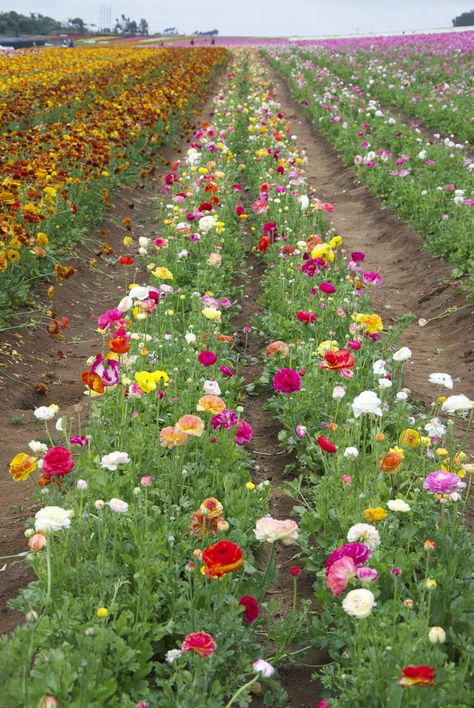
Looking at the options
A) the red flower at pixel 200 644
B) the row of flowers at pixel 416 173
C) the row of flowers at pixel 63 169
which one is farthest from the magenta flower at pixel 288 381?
the row of flowers at pixel 416 173

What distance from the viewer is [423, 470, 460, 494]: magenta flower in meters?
2.86

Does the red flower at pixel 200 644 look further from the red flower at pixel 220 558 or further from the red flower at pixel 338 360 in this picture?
the red flower at pixel 338 360

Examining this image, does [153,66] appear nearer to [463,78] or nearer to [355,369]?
[463,78]

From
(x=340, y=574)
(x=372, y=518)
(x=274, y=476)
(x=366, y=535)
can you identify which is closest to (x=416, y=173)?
(x=274, y=476)

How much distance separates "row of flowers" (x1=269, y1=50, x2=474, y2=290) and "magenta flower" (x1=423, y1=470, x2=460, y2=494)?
4.64 meters

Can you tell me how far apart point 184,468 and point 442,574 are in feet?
4.45

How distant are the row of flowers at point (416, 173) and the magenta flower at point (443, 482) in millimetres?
4638

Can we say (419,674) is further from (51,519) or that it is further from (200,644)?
(51,519)

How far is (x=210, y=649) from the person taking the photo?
225cm

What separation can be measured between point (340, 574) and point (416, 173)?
348 inches

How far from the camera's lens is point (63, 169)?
27.4ft

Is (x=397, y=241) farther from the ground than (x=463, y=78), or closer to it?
closer to it

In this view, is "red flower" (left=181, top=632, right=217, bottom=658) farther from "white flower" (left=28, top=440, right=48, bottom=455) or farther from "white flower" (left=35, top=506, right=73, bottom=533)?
"white flower" (left=28, top=440, right=48, bottom=455)

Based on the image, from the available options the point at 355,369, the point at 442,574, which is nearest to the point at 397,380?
the point at 355,369
